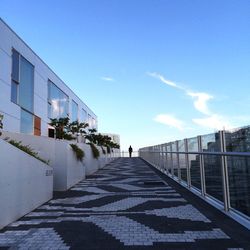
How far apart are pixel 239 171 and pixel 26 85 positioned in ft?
58.8

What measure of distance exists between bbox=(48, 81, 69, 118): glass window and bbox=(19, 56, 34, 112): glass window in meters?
4.77

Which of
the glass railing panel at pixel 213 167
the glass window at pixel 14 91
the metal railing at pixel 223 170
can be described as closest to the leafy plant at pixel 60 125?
the glass window at pixel 14 91

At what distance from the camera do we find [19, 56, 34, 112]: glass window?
21.2 m

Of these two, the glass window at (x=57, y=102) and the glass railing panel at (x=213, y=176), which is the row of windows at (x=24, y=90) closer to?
the glass window at (x=57, y=102)

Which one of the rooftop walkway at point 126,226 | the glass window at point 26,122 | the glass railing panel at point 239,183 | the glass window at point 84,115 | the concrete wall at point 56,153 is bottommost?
the rooftop walkway at point 126,226

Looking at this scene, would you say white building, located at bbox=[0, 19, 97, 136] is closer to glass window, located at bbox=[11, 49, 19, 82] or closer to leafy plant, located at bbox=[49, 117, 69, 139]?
glass window, located at bbox=[11, 49, 19, 82]

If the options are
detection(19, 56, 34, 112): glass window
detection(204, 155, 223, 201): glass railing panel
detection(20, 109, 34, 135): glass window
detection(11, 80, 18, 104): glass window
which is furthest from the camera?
detection(19, 56, 34, 112): glass window

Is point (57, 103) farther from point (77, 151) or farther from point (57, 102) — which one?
point (77, 151)

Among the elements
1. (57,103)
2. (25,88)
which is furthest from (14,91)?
(57,103)

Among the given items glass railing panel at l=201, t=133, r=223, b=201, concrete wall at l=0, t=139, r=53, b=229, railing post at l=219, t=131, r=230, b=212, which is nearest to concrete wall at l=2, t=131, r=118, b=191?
concrete wall at l=0, t=139, r=53, b=229

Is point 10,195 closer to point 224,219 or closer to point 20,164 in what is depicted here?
point 20,164

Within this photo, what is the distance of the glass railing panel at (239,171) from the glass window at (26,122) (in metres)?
15.9

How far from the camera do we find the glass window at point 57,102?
28219 mm

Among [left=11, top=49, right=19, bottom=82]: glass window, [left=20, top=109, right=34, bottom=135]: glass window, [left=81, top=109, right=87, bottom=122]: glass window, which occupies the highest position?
[left=81, top=109, right=87, bottom=122]: glass window
